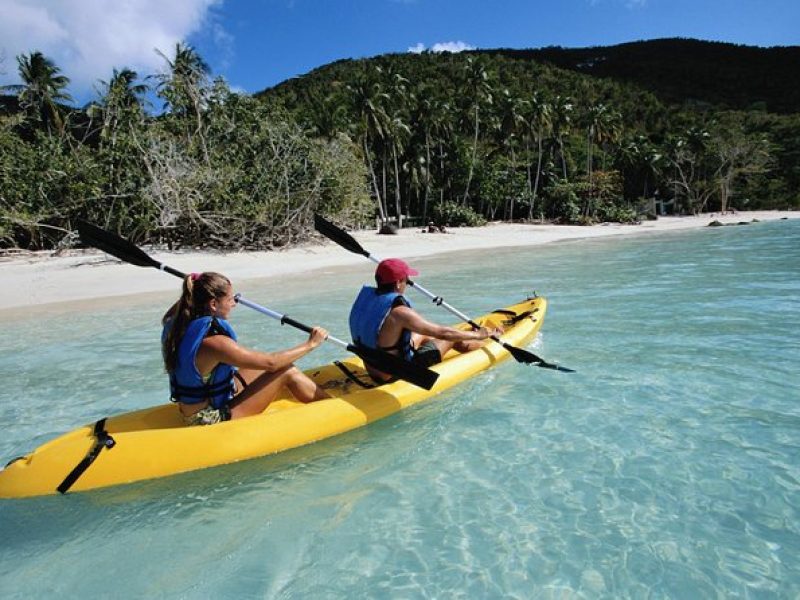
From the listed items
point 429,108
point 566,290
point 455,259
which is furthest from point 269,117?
point 566,290

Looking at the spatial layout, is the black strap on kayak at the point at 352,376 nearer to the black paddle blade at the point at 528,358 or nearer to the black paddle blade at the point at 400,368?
the black paddle blade at the point at 400,368

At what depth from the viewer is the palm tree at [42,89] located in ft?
97.3

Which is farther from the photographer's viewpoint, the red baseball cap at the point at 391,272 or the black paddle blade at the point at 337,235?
the black paddle blade at the point at 337,235

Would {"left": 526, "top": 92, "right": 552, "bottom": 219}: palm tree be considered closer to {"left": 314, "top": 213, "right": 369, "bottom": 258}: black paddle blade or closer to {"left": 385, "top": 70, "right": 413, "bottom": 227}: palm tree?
{"left": 385, "top": 70, "right": 413, "bottom": 227}: palm tree

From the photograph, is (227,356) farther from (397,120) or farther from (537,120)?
(537,120)

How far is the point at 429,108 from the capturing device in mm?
38625

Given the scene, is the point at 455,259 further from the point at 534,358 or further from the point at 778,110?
the point at 778,110

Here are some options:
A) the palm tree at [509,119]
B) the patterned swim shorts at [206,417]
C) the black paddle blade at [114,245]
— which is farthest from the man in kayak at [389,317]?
the palm tree at [509,119]

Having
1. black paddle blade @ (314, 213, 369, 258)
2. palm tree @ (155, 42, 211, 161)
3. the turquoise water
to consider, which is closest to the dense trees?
palm tree @ (155, 42, 211, 161)

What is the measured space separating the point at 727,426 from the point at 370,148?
3672cm

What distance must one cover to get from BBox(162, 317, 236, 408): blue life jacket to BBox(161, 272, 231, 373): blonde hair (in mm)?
37

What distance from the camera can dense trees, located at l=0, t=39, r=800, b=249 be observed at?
2008 centimetres

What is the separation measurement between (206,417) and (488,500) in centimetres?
196

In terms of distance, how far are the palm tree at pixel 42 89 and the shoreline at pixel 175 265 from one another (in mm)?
15294
